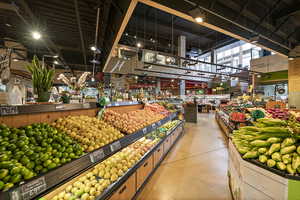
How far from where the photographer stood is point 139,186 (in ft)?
7.76

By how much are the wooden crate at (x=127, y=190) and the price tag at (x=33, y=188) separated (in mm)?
920

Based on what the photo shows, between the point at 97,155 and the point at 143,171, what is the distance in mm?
1393

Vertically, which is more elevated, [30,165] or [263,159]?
[30,165]

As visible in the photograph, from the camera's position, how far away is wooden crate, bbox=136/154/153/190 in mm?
2325

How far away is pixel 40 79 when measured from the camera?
5.52 feet

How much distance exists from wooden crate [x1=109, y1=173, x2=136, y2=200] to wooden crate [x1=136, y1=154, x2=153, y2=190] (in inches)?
6.2

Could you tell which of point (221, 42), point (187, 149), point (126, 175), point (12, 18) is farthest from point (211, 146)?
point (221, 42)

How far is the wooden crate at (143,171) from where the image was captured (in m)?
2.33

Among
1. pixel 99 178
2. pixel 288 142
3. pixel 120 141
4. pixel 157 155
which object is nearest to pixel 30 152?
pixel 120 141

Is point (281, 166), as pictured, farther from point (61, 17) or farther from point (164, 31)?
point (164, 31)

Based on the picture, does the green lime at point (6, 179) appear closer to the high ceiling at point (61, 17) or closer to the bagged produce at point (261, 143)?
the bagged produce at point (261, 143)

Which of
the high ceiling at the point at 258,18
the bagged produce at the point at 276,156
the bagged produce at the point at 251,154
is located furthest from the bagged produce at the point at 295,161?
the high ceiling at the point at 258,18

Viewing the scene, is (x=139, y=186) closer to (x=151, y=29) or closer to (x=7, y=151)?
(x=7, y=151)

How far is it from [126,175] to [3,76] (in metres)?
1.98
